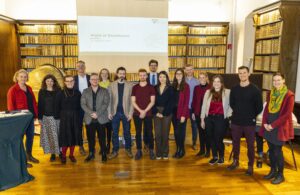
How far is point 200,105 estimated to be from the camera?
4.03 m

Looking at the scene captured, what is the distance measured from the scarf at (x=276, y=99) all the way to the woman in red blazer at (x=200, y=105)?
984 millimetres

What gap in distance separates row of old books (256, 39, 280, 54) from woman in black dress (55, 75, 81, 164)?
172 inches

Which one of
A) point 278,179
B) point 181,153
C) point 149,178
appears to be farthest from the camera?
point 181,153

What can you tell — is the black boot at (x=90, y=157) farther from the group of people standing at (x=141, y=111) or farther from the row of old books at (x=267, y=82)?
the row of old books at (x=267, y=82)

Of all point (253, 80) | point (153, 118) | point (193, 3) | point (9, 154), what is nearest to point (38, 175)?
point (9, 154)

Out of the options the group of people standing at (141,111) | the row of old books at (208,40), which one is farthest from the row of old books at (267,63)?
the group of people standing at (141,111)

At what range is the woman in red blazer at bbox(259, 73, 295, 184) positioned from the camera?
10.4 ft

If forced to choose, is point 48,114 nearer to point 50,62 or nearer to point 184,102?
point 184,102

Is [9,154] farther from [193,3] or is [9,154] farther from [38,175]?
[193,3]

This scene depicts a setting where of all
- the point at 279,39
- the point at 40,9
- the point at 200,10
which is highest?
the point at 200,10

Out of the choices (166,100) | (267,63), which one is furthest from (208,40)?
(166,100)

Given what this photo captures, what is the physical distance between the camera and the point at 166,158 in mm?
4137

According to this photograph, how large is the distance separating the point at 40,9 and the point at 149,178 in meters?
6.14

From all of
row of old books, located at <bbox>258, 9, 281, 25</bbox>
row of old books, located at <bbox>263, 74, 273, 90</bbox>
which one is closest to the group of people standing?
row of old books, located at <bbox>263, 74, 273, 90</bbox>
